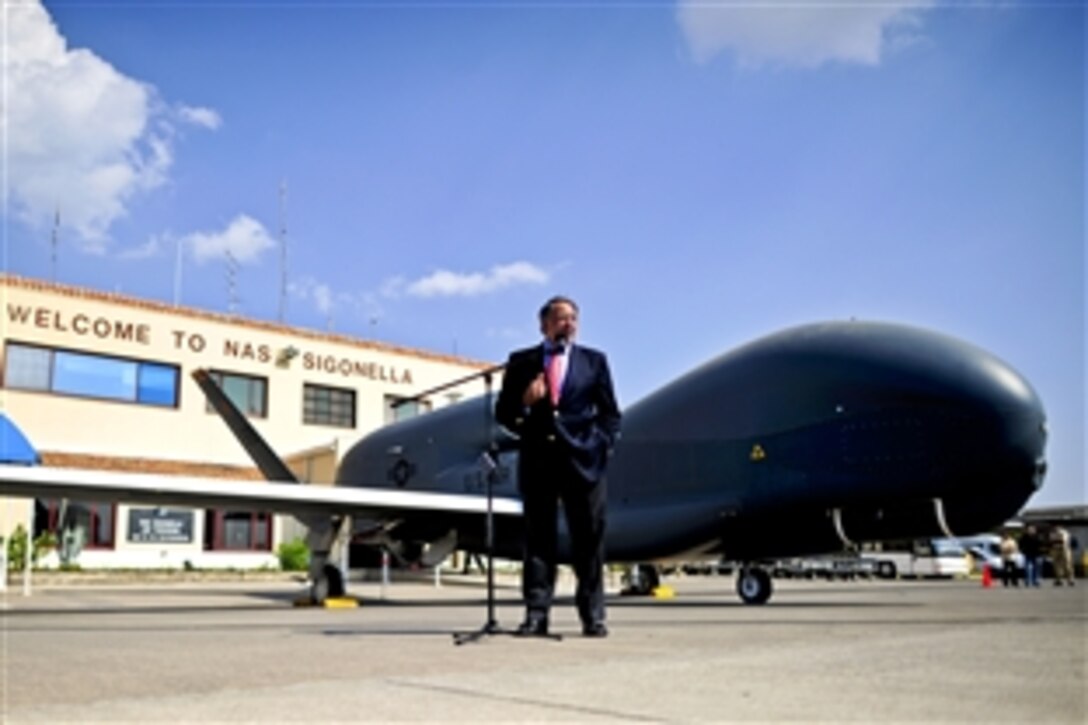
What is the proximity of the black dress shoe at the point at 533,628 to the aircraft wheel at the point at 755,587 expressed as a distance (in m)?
7.12

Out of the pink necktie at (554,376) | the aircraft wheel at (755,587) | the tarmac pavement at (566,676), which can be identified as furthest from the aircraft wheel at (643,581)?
the pink necktie at (554,376)

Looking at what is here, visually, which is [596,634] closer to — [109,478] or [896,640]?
[896,640]

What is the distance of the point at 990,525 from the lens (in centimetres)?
1064

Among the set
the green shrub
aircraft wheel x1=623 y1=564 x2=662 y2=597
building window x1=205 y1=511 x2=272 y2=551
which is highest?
aircraft wheel x1=623 y1=564 x2=662 y2=597

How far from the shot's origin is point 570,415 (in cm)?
519

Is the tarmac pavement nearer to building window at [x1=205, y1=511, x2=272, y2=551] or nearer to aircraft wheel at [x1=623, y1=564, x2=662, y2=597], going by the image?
aircraft wheel at [x1=623, y1=564, x2=662, y2=597]

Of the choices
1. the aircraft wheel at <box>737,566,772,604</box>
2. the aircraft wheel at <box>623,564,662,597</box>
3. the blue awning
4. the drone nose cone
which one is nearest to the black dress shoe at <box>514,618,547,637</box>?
the drone nose cone

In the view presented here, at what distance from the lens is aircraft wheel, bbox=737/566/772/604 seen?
38.7ft

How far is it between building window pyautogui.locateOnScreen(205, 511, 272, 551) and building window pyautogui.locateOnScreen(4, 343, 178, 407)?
157 inches

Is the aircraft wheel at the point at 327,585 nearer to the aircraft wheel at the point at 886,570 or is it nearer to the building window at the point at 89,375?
the building window at the point at 89,375

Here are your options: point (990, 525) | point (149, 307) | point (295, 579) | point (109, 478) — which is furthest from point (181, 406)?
point (990, 525)

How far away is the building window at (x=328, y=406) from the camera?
35.3 meters

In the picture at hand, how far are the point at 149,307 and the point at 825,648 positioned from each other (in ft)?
99.7

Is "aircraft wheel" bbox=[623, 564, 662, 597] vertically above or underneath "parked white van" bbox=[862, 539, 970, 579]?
above
